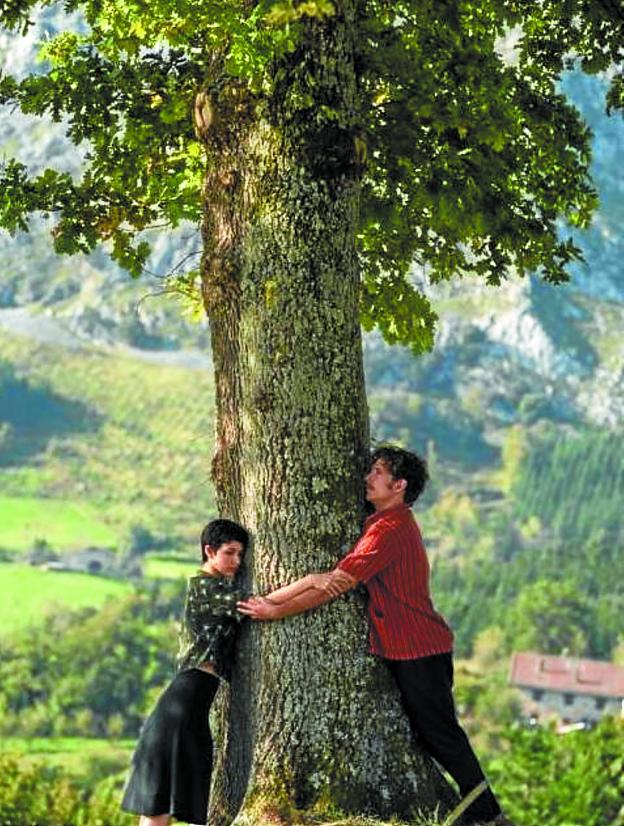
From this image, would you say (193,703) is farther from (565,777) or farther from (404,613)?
(565,777)

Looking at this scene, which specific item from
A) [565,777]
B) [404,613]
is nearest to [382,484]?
[404,613]

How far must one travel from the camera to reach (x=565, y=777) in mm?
59688

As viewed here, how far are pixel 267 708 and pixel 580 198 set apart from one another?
5841mm

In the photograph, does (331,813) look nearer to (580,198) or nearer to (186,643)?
(186,643)

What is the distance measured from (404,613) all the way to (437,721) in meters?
0.70

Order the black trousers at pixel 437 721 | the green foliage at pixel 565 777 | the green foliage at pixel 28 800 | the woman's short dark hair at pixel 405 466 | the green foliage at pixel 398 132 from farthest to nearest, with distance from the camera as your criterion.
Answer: the green foliage at pixel 565 777
the green foliage at pixel 28 800
the green foliage at pixel 398 132
the woman's short dark hair at pixel 405 466
the black trousers at pixel 437 721

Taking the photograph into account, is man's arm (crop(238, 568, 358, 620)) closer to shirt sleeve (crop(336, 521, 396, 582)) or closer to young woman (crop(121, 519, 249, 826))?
shirt sleeve (crop(336, 521, 396, 582))

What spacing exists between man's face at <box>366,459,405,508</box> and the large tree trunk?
0.14m

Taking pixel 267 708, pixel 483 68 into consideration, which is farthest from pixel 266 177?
pixel 267 708

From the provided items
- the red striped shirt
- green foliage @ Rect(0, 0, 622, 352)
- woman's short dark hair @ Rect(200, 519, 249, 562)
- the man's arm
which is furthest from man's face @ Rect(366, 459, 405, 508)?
green foliage @ Rect(0, 0, 622, 352)

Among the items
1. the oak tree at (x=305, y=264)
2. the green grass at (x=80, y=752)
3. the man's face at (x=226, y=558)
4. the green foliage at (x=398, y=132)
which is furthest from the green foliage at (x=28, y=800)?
the green grass at (x=80, y=752)

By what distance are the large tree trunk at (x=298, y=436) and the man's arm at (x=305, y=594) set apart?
0.11 metres

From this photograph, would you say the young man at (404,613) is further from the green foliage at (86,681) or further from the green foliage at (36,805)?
the green foliage at (86,681)

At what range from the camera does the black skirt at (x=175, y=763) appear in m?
11.4
